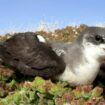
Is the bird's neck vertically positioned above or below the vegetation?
above

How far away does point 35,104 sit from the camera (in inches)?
210

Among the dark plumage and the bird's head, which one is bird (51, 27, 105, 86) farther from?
the dark plumage

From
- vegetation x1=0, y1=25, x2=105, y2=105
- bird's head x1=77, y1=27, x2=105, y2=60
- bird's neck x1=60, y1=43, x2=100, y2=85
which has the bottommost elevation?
vegetation x1=0, y1=25, x2=105, y2=105

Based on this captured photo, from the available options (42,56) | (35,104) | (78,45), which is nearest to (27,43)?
(42,56)

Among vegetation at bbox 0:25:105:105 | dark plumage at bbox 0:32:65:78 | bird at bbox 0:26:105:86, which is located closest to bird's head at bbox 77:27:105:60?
bird at bbox 0:26:105:86

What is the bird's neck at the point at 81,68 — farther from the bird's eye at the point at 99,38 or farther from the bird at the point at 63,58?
the bird's eye at the point at 99,38

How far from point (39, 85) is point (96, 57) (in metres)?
1.10

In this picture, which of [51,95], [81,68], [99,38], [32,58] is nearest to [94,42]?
[99,38]

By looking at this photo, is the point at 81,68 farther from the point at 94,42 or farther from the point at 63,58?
the point at 94,42

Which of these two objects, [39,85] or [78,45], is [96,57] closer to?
[78,45]

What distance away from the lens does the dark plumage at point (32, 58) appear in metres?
6.11

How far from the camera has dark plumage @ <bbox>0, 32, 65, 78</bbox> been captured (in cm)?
611

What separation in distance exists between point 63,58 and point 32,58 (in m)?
0.43

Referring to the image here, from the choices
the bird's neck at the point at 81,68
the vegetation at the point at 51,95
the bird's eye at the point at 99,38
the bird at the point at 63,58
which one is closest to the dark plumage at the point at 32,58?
the bird at the point at 63,58
